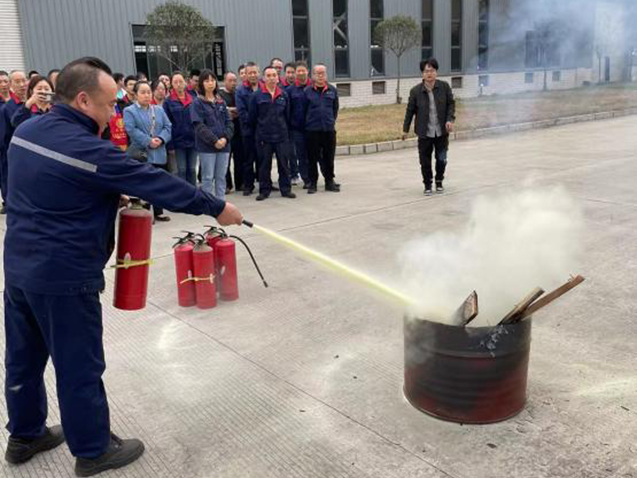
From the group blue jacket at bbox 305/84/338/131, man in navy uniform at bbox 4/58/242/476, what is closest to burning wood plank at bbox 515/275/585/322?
man in navy uniform at bbox 4/58/242/476

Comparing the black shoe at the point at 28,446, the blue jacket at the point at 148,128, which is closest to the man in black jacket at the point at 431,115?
the blue jacket at the point at 148,128

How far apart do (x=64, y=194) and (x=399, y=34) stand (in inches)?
988

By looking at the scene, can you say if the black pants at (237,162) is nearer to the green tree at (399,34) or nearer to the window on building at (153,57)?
the window on building at (153,57)

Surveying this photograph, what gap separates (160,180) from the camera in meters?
2.63

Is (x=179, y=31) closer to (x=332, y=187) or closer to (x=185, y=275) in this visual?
(x=332, y=187)

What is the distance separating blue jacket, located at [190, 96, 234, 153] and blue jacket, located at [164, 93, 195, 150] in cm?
49

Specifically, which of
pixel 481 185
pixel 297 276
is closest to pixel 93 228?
pixel 297 276

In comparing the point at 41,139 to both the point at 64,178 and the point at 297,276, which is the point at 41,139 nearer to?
the point at 64,178

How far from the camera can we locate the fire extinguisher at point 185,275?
15.9ft

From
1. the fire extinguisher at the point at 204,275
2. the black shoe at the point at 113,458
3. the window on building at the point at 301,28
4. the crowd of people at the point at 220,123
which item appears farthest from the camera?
the window on building at the point at 301,28

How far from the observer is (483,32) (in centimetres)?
657

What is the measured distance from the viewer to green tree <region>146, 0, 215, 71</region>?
63.6ft

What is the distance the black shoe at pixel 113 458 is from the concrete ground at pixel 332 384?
0.15ft

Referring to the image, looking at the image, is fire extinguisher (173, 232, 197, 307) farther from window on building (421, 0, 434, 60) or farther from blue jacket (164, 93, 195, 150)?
window on building (421, 0, 434, 60)
